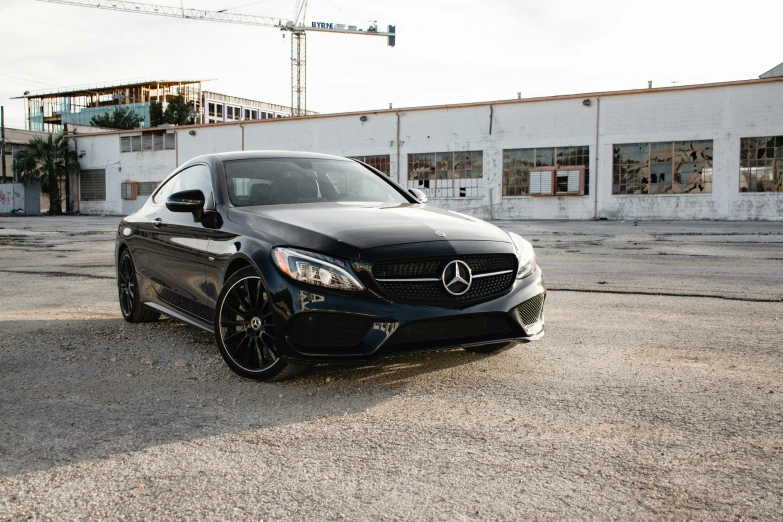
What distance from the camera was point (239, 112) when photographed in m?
123

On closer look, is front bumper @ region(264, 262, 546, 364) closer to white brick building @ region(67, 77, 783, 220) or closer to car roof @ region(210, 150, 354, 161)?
car roof @ region(210, 150, 354, 161)

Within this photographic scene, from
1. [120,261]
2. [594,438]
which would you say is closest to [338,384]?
[594,438]

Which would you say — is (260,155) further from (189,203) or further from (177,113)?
(177,113)

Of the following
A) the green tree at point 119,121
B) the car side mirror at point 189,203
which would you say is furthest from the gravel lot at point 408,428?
the green tree at point 119,121

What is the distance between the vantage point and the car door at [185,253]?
4.91 metres

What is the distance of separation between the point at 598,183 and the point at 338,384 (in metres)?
30.3

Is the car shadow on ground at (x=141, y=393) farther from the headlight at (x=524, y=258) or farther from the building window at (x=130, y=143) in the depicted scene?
the building window at (x=130, y=143)

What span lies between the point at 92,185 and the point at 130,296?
49.8 meters

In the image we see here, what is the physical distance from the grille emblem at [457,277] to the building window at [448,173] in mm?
31927

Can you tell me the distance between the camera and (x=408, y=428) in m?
3.39

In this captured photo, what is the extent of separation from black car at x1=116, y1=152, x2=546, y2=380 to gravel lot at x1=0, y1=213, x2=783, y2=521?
29cm

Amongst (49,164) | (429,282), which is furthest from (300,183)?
(49,164)

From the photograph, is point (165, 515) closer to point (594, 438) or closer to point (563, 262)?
point (594, 438)

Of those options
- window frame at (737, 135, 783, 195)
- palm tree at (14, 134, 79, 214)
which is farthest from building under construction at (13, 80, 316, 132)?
window frame at (737, 135, 783, 195)
